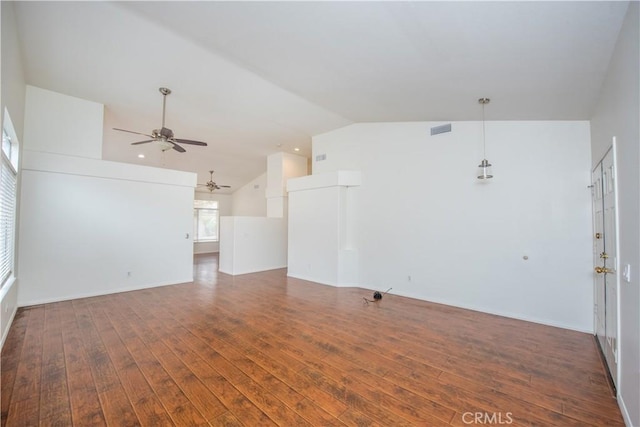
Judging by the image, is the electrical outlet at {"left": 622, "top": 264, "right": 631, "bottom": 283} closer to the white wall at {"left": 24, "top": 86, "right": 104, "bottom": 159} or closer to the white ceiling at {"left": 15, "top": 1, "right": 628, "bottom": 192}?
the white ceiling at {"left": 15, "top": 1, "right": 628, "bottom": 192}

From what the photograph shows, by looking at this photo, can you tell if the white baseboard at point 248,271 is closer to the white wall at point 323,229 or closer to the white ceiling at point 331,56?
the white wall at point 323,229

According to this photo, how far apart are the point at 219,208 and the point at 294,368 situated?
451 inches

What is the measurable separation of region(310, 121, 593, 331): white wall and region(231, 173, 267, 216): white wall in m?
6.20

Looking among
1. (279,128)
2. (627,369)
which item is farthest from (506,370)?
(279,128)

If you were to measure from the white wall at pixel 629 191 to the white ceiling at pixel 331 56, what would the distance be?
0.84ft

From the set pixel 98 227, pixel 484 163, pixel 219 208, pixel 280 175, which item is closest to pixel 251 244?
pixel 280 175

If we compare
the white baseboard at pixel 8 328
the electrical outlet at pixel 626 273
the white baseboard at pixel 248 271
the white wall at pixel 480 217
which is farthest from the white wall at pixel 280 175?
the electrical outlet at pixel 626 273

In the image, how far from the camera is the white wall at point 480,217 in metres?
3.79

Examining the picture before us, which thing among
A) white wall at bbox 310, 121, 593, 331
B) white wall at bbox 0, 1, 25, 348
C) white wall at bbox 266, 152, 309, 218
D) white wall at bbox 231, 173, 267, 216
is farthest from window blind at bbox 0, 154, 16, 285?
white wall at bbox 231, 173, 267, 216

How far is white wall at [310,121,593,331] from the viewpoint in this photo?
379 centimetres

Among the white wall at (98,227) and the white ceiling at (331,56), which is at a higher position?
the white ceiling at (331,56)

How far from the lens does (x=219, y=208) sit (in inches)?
507

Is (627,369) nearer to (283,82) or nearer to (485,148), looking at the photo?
(485,148)

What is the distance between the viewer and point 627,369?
2.00 meters
